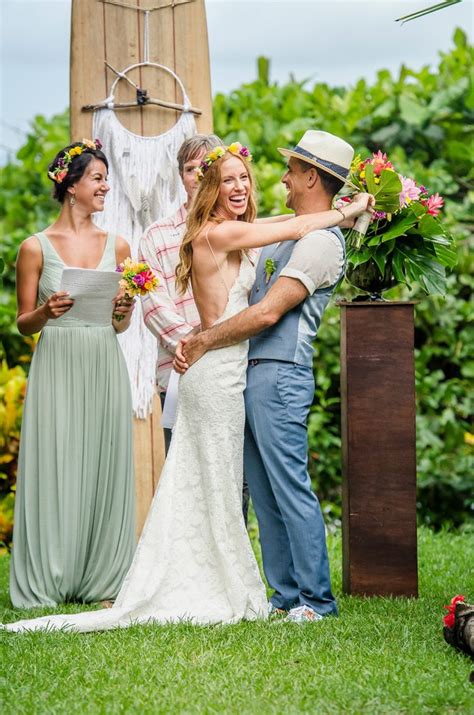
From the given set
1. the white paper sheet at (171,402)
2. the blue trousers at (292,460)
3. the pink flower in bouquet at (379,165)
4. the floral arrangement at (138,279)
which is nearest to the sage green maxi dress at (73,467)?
the white paper sheet at (171,402)

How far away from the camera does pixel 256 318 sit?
14.5ft

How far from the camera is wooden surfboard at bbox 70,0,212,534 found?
609cm

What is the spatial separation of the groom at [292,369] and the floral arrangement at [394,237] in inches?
11.0

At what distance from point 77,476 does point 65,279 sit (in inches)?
36.4

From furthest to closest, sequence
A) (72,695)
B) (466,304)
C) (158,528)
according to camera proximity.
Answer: (466,304), (158,528), (72,695)

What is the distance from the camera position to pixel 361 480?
16.5 ft

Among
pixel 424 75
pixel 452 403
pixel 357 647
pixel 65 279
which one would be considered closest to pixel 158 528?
pixel 357 647

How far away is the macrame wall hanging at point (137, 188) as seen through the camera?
600 cm

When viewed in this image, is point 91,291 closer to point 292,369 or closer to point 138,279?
point 138,279

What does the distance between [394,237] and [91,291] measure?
1420 mm

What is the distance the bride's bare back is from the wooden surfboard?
5.39ft

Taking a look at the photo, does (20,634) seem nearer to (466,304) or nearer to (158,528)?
(158,528)

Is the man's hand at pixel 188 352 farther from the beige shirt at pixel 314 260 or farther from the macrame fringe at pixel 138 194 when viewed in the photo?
the macrame fringe at pixel 138 194

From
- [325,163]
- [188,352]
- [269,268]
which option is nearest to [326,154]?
[325,163]
